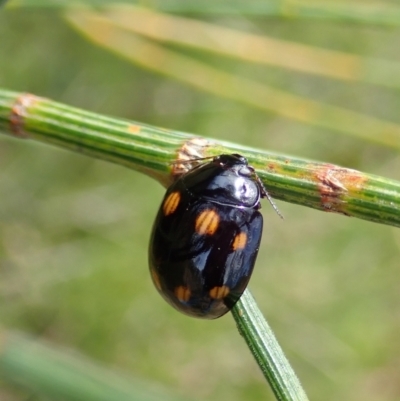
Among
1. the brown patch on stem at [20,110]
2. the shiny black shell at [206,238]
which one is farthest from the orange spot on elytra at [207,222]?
the brown patch on stem at [20,110]

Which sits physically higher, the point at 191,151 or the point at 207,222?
the point at 191,151

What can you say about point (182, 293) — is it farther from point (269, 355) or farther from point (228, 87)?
point (228, 87)

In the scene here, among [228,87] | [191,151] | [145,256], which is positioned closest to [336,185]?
[191,151]

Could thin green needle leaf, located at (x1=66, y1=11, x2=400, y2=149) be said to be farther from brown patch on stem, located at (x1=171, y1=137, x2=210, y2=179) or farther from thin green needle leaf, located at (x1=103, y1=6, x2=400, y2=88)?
brown patch on stem, located at (x1=171, y1=137, x2=210, y2=179)

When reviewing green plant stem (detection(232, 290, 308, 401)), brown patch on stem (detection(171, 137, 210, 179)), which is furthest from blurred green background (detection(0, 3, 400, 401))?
green plant stem (detection(232, 290, 308, 401))

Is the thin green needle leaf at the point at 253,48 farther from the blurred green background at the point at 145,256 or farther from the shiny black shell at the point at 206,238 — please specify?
the shiny black shell at the point at 206,238

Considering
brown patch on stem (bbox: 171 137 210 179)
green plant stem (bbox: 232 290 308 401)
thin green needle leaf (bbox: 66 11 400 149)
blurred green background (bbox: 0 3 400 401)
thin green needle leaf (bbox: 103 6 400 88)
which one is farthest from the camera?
blurred green background (bbox: 0 3 400 401)
